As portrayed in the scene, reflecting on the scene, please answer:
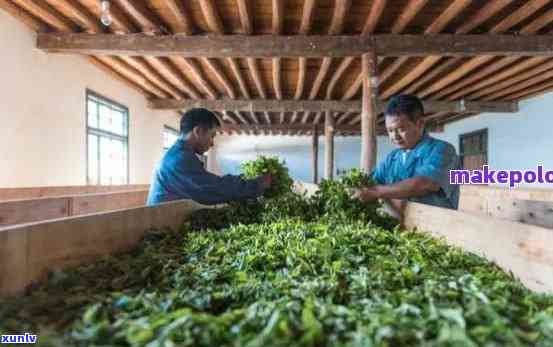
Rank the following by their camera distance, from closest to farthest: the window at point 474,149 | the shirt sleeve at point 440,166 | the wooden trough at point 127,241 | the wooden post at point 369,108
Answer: the wooden trough at point 127,241
the shirt sleeve at point 440,166
the wooden post at point 369,108
the window at point 474,149

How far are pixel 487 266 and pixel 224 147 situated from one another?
61.3 feet

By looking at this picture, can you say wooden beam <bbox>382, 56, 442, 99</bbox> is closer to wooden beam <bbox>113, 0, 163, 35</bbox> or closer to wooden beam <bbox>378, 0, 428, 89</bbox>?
wooden beam <bbox>378, 0, 428, 89</bbox>

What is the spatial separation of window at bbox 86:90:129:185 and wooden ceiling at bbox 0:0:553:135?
0.80 m

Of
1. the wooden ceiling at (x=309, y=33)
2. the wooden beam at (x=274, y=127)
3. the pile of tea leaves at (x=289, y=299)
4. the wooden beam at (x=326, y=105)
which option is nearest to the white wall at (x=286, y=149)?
the wooden beam at (x=274, y=127)

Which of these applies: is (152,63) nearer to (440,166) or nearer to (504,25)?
(504,25)

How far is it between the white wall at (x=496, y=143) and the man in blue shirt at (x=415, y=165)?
852 cm

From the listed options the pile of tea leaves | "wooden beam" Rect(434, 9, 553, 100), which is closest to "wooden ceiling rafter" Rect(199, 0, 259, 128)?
the pile of tea leaves

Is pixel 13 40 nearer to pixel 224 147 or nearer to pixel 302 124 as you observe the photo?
pixel 302 124

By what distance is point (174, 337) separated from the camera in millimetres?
985

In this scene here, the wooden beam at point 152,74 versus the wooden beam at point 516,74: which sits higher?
the wooden beam at point 152,74

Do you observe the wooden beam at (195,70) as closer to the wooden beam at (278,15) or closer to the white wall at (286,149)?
the wooden beam at (278,15)

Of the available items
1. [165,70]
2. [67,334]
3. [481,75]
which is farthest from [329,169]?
[67,334]

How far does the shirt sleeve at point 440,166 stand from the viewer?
2.65m

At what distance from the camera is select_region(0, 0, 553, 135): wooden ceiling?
5.19 m
